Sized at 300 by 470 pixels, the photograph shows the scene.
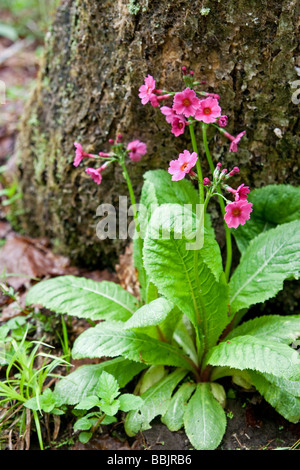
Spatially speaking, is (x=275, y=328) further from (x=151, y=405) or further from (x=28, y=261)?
(x=28, y=261)

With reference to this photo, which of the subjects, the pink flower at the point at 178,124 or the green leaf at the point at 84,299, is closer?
the pink flower at the point at 178,124

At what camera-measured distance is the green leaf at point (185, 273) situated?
2.15 m

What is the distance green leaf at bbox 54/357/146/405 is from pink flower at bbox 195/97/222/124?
144 centimetres

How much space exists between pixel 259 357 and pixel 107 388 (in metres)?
0.79

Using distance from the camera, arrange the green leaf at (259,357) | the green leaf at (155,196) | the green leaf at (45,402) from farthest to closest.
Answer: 1. the green leaf at (155,196)
2. the green leaf at (45,402)
3. the green leaf at (259,357)

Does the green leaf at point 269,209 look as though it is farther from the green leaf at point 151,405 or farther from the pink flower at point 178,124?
the green leaf at point 151,405

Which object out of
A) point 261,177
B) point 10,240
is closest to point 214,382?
point 261,177

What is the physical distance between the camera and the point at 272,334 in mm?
2375

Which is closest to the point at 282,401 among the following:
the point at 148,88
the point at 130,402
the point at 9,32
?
the point at 130,402

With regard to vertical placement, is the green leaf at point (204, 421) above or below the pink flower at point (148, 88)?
below

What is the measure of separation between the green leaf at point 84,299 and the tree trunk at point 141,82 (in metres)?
0.64

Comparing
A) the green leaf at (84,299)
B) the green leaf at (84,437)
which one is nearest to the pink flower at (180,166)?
the green leaf at (84,299)

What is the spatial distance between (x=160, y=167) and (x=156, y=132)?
24 cm

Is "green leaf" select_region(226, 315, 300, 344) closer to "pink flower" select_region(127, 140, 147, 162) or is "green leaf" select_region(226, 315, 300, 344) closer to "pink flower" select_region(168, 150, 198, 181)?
"pink flower" select_region(168, 150, 198, 181)
